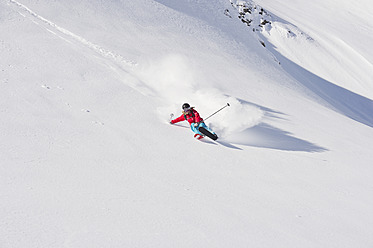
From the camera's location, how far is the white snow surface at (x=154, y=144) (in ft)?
16.8

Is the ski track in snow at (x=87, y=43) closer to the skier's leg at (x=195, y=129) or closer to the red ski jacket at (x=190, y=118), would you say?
the red ski jacket at (x=190, y=118)

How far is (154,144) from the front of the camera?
26.3 ft

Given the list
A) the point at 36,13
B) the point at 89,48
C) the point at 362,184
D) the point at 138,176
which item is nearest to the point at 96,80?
the point at 89,48

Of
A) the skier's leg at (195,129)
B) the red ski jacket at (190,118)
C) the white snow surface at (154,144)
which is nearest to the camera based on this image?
the white snow surface at (154,144)

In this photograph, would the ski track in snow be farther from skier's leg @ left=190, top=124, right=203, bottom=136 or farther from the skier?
skier's leg @ left=190, top=124, right=203, bottom=136

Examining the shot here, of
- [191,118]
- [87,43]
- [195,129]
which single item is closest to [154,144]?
[195,129]

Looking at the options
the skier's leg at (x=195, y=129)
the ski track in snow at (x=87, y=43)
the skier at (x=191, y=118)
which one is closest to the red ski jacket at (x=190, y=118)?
the skier at (x=191, y=118)

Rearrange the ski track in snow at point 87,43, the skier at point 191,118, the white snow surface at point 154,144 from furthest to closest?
the ski track in snow at point 87,43 → the skier at point 191,118 → the white snow surface at point 154,144

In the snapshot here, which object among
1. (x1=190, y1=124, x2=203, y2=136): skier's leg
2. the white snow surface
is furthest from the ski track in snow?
(x1=190, y1=124, x2=203, y2=136): skier's leg

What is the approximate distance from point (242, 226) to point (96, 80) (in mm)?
7285

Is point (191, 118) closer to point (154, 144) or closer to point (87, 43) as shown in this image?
point (154, 144)

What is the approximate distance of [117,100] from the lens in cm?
998

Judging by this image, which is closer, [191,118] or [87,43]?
[191,118]

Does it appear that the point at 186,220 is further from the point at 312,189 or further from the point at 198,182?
the point at 312,189
